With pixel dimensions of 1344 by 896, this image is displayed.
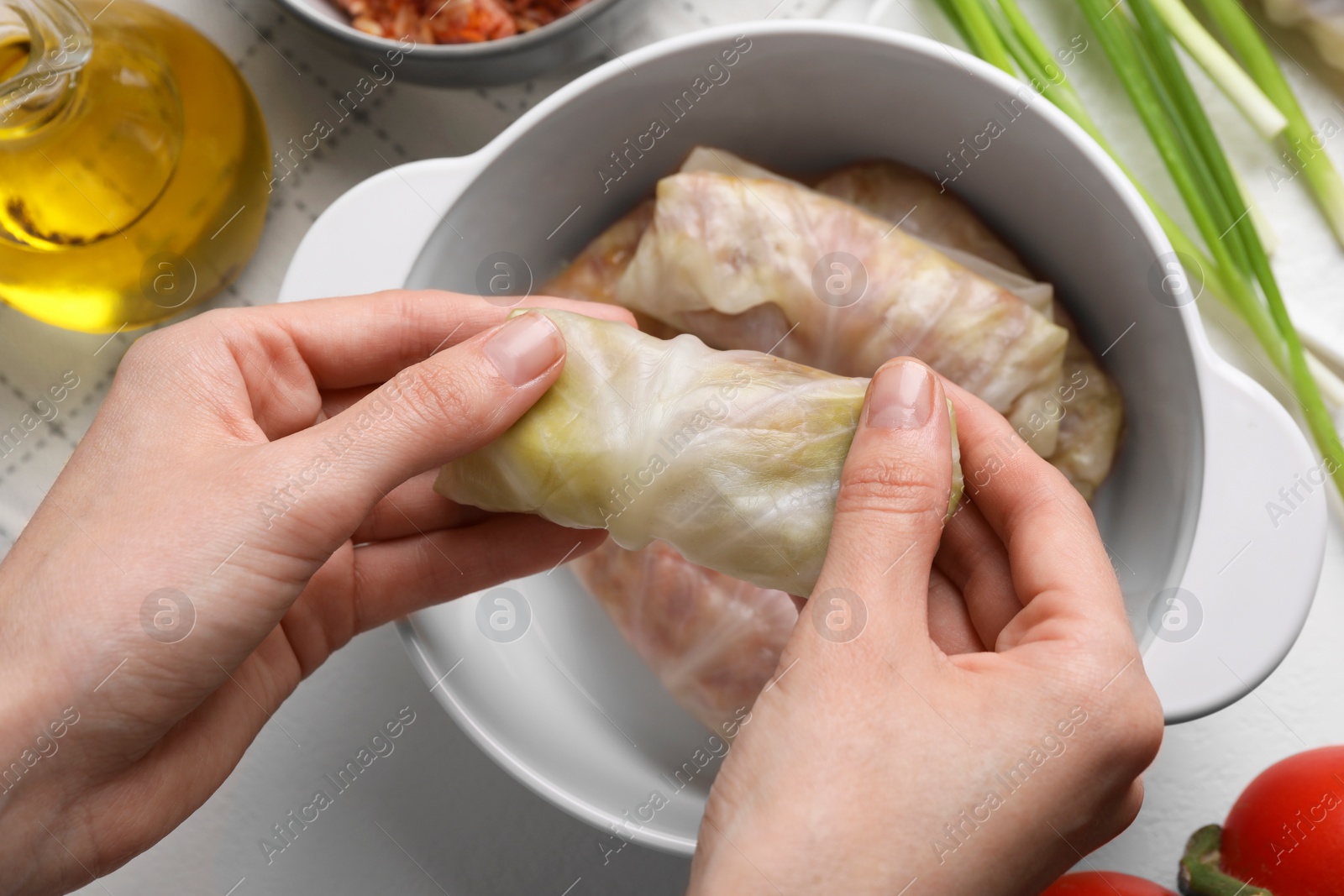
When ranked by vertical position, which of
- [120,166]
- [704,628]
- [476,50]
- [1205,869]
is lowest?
[1205,869]

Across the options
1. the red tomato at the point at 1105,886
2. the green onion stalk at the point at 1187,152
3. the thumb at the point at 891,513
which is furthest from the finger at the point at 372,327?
the red tomato at the point at 1105,886

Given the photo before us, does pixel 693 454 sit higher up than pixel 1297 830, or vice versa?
pixel 693 454

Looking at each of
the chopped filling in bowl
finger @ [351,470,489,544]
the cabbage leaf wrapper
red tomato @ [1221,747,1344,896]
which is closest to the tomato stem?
red tomato @ [1221,747,1344,896]

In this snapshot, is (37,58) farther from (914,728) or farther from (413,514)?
(914,728)

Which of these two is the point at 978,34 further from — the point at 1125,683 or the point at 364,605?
the point at 364,605

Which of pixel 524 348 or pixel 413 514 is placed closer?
pixel 524 348

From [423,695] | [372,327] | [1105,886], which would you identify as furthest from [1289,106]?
[423,695]

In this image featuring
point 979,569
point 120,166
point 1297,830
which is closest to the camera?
point 979,569

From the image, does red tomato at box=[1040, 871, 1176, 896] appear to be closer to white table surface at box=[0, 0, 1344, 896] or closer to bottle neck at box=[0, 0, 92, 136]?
white table surface at box=[0, 0, 1344, 896]
